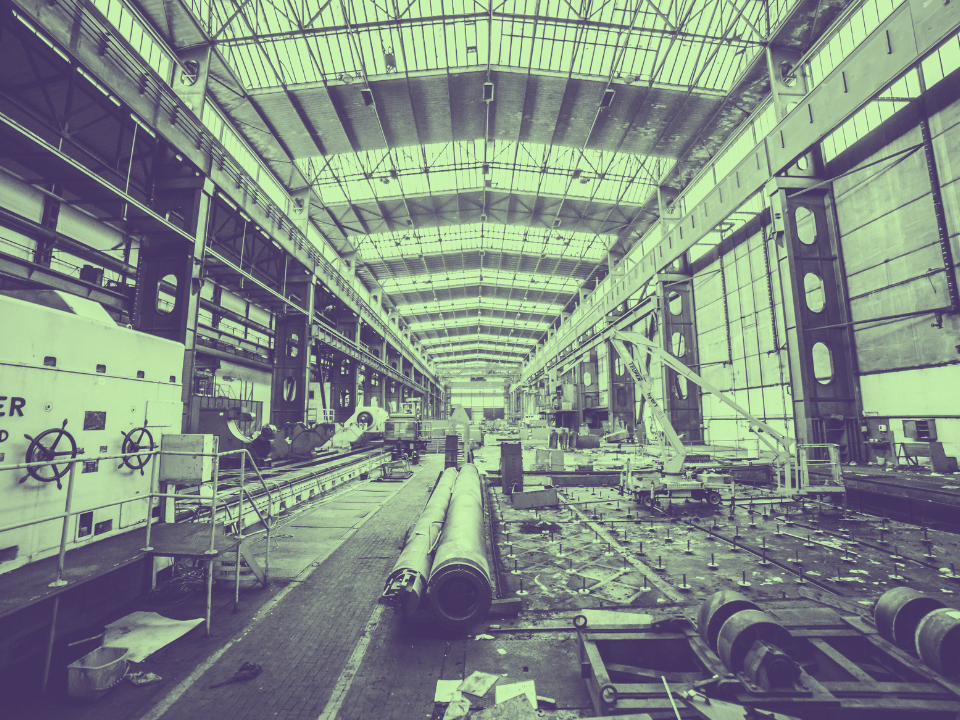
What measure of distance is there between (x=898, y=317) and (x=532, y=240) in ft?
73.5

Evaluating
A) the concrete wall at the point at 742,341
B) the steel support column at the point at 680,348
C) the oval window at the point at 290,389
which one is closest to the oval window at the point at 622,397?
the steel support column at the point at 680,348

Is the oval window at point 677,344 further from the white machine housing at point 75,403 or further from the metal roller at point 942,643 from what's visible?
the white machine housing at point 75,403

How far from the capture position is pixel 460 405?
1806cm

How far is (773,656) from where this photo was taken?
3312 mm

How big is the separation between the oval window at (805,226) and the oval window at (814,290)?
1429mm

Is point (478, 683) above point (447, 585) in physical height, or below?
below

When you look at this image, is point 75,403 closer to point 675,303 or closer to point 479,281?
point 675,303

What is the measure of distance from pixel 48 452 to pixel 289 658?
12.2ft

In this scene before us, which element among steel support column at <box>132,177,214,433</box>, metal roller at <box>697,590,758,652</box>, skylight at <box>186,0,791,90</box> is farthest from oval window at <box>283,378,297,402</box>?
metal roller at <box>697,590,758,652</box>

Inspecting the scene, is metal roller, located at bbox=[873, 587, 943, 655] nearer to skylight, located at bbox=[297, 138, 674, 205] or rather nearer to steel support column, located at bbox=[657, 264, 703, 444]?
steel support column, located at bbox=[657, 264, 703, 444]

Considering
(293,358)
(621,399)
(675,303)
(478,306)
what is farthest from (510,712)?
(478,306)

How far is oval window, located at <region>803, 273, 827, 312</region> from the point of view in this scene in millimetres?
16641

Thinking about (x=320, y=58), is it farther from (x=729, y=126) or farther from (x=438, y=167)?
(x=729, y=126)

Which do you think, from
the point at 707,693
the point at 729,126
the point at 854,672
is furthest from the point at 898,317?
the point at 707,693
